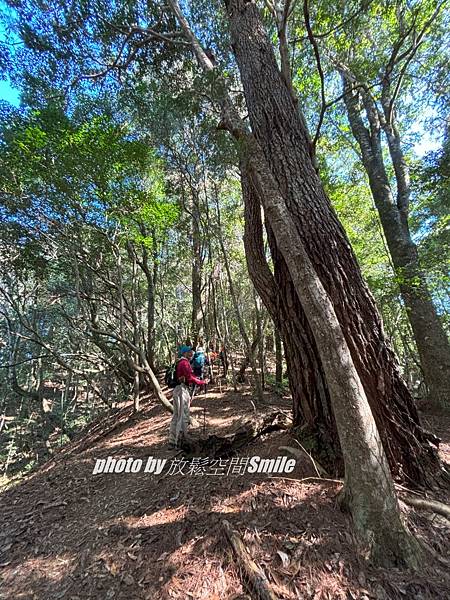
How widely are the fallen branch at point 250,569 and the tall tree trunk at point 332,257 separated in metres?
1.65

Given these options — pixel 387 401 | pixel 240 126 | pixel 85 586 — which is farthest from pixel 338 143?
pixel 85 586

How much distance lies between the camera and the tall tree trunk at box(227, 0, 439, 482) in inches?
110

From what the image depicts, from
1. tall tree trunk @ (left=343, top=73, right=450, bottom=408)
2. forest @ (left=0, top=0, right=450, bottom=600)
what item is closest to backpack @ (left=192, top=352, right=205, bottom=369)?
forest @ (left=0, top=0, right=450, bottom=600)

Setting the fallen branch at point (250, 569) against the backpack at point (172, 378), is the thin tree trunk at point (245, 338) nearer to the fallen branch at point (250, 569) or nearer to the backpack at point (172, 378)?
the backpack at point (172, 378)

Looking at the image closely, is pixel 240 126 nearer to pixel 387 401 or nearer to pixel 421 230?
pixel 387 401

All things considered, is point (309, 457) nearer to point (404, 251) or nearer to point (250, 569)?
point (250, 569)

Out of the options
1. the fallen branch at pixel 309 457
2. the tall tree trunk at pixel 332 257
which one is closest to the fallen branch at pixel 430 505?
the tall tree trunk at pixel 332 257

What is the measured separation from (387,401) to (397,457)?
550mm

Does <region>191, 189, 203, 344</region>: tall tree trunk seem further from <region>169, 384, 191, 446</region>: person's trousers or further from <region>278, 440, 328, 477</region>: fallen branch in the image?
<region>278, 440, 328, 477</region>: fallen branch

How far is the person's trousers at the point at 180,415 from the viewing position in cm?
477

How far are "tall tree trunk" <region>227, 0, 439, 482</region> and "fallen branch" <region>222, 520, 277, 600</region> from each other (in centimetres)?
165

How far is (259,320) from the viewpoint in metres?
8.01

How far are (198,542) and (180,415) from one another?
2.45 m

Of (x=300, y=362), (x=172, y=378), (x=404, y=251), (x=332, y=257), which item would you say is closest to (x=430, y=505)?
(x=300, y=362)
